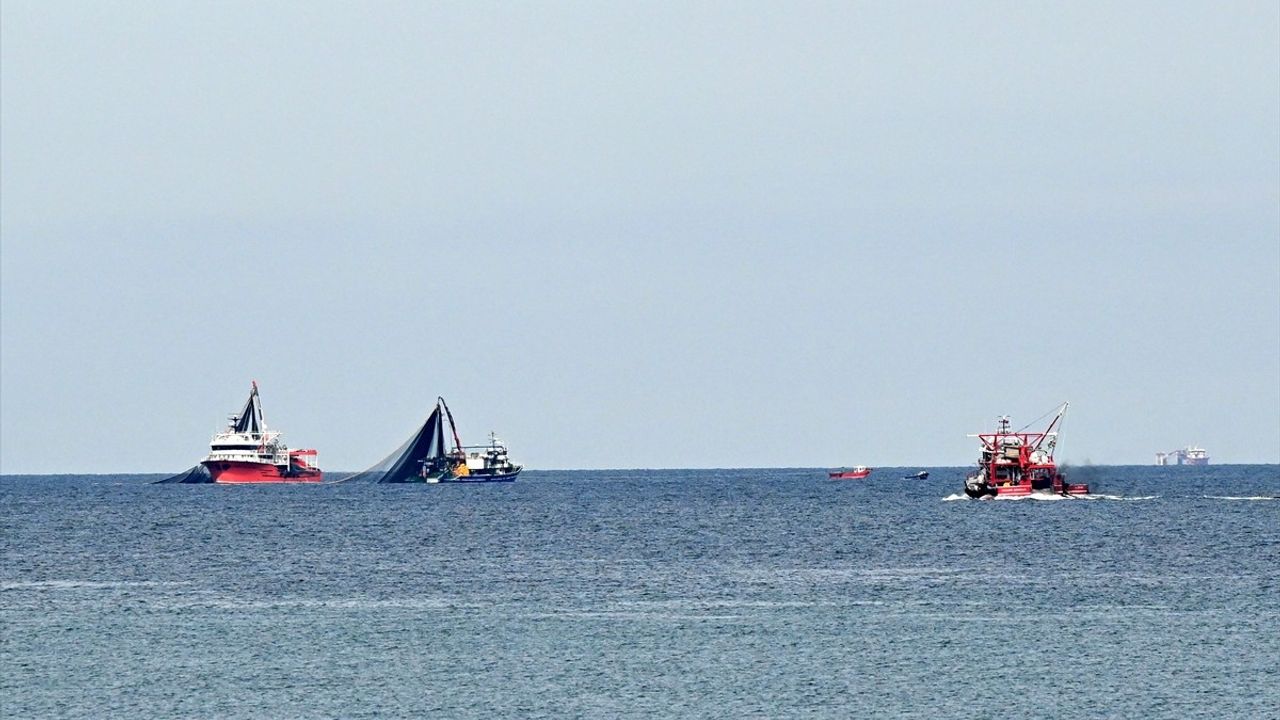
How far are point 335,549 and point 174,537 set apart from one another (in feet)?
88.8

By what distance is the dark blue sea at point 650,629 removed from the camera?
203 ft

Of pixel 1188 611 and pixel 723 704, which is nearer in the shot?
pixel 723 704

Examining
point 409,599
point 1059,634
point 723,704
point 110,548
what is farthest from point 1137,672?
point 110,548

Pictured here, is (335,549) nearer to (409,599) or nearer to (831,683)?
(409,599)

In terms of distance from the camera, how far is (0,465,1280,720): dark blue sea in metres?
61.9

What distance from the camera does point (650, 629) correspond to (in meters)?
79.9

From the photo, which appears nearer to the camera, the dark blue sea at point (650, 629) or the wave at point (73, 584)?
the dark blue sea at point (650, 629)

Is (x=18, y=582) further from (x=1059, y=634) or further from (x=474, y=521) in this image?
(x=474, y=521)

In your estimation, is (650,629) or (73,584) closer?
(650,629)

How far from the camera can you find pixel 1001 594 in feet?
313

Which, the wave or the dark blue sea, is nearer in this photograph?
the dark blue sea

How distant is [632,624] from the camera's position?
81938 mm

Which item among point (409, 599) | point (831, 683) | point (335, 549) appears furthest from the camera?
point (335, 549)

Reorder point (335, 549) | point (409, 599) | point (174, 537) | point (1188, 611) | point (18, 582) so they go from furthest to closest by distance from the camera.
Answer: point (174, 537), point (335, 549), point (18, 582), point (409, 599), point (1188, 611)
